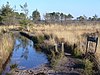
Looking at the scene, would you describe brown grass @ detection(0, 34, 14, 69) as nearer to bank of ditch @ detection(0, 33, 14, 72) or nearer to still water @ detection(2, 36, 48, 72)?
bank of ditch @ detection(0, 33, 14, 72)

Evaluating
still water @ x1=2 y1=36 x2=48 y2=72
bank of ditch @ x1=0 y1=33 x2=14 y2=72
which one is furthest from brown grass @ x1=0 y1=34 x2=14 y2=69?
still water @ x1=2 y1=36 x2=48 y2=72

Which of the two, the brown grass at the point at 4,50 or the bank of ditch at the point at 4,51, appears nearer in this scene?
the bank of ditch at the point at 4,51

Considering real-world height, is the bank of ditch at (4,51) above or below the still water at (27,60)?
above

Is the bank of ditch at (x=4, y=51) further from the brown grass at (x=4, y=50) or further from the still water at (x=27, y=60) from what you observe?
the still water at (x=27, y=60)

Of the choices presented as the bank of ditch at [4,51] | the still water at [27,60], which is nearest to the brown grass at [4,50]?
the bank of ditch at [4,51]

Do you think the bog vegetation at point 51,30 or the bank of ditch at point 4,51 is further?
the bog vegetation at point 51,30

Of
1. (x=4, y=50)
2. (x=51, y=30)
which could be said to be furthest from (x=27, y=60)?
(x=51, y=30)

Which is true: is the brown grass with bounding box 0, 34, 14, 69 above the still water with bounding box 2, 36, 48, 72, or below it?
above

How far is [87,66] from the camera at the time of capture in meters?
12.8

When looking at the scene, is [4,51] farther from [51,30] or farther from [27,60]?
[51,30]

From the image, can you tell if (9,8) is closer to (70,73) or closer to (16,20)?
(16,20)

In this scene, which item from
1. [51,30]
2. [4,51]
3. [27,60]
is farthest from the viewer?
[51,30]

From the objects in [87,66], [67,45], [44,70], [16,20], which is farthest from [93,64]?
[16,20]

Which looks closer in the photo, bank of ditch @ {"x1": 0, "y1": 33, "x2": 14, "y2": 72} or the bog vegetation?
bank of ditch @ {"x1": 0, "y1": 33, "x2": 14, "y2": 72}
